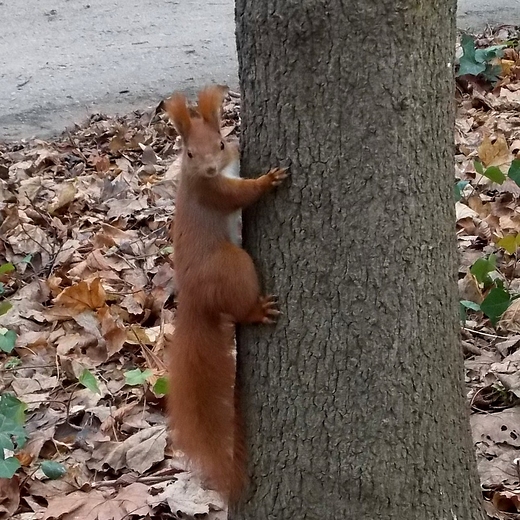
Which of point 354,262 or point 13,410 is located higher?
point 354,262

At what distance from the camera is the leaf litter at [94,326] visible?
7.65ft

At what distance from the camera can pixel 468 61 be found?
15.3 feet

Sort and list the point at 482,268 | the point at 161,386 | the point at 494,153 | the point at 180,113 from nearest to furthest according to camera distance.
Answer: the point at 180,113, the point at 161,386, the point at 482,268, the point at 494,153

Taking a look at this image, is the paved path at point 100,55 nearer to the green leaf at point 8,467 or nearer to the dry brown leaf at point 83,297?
the dry brown leaf at point 83,297

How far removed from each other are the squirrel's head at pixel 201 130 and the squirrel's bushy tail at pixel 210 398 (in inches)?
13.3

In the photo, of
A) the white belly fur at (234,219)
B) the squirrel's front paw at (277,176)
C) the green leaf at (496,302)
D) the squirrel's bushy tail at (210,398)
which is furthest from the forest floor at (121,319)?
the squirrel's front paw at (277,176)

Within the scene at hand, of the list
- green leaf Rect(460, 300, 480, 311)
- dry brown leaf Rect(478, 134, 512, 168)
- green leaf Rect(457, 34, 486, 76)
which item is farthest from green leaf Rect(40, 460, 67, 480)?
green leaf Rect(457, 34, 486, 76)

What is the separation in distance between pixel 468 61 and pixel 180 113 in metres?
3.20

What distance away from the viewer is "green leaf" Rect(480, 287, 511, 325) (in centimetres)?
245

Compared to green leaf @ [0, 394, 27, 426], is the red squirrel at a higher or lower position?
higher

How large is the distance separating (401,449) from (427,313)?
0.98 ft

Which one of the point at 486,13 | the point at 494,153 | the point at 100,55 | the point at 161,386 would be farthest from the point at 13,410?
the point at 486,13

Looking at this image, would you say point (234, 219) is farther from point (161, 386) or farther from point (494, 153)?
point (494, 153)

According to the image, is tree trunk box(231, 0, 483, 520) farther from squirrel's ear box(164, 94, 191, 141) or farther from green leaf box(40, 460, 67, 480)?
green leaf box(40, 460, 67, 480)
